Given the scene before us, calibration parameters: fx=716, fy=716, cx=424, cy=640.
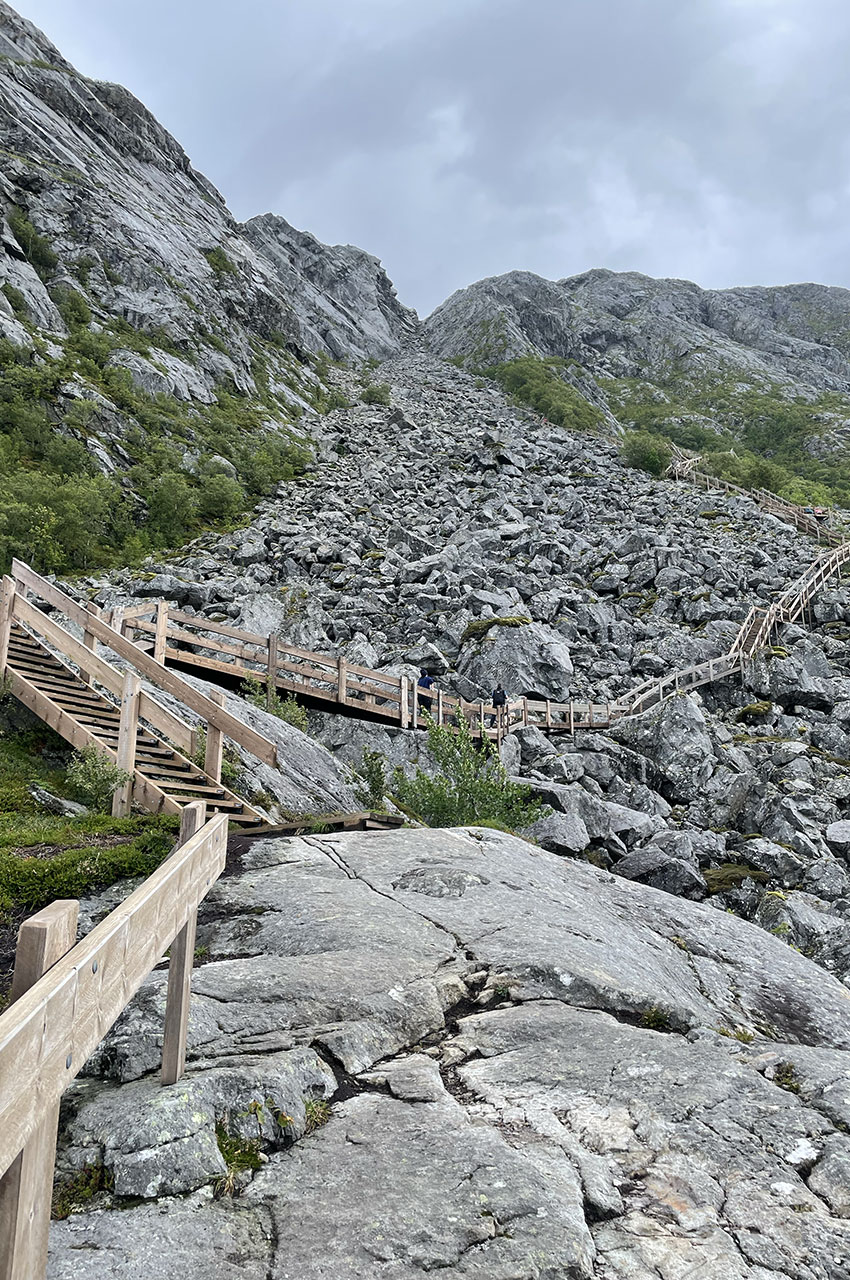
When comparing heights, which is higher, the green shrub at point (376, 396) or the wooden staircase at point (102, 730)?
the green shrub at point (376, 396)

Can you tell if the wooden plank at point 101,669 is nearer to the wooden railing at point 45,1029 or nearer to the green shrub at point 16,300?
the wooden railing at point 45,1029

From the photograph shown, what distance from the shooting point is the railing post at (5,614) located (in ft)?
37.5

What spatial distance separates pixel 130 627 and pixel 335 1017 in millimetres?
12130

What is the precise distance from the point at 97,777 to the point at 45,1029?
7697 mm

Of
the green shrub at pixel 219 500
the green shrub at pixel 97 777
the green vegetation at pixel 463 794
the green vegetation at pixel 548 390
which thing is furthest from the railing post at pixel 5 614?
the green vegetation at pixel 548 390

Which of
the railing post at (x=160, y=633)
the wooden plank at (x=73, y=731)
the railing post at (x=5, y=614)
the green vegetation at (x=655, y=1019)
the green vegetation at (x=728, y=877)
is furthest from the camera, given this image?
the green vegetation at (x=728, y=877)

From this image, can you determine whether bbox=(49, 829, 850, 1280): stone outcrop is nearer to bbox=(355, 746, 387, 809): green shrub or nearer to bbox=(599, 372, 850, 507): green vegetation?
bbox=(355, 746, 387, 809): green shrub

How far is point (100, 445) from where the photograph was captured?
39.9 metres

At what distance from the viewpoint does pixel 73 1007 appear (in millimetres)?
2627

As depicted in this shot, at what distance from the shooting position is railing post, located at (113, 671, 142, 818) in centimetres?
959

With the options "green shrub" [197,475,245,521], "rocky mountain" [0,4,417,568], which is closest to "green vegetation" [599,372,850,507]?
"rocky mountain" [0,4,417,568]

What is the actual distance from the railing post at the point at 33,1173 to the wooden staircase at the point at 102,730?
7.08m

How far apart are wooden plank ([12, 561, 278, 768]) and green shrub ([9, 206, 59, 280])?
5438cm

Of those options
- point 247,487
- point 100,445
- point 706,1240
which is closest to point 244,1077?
point 706,1240
